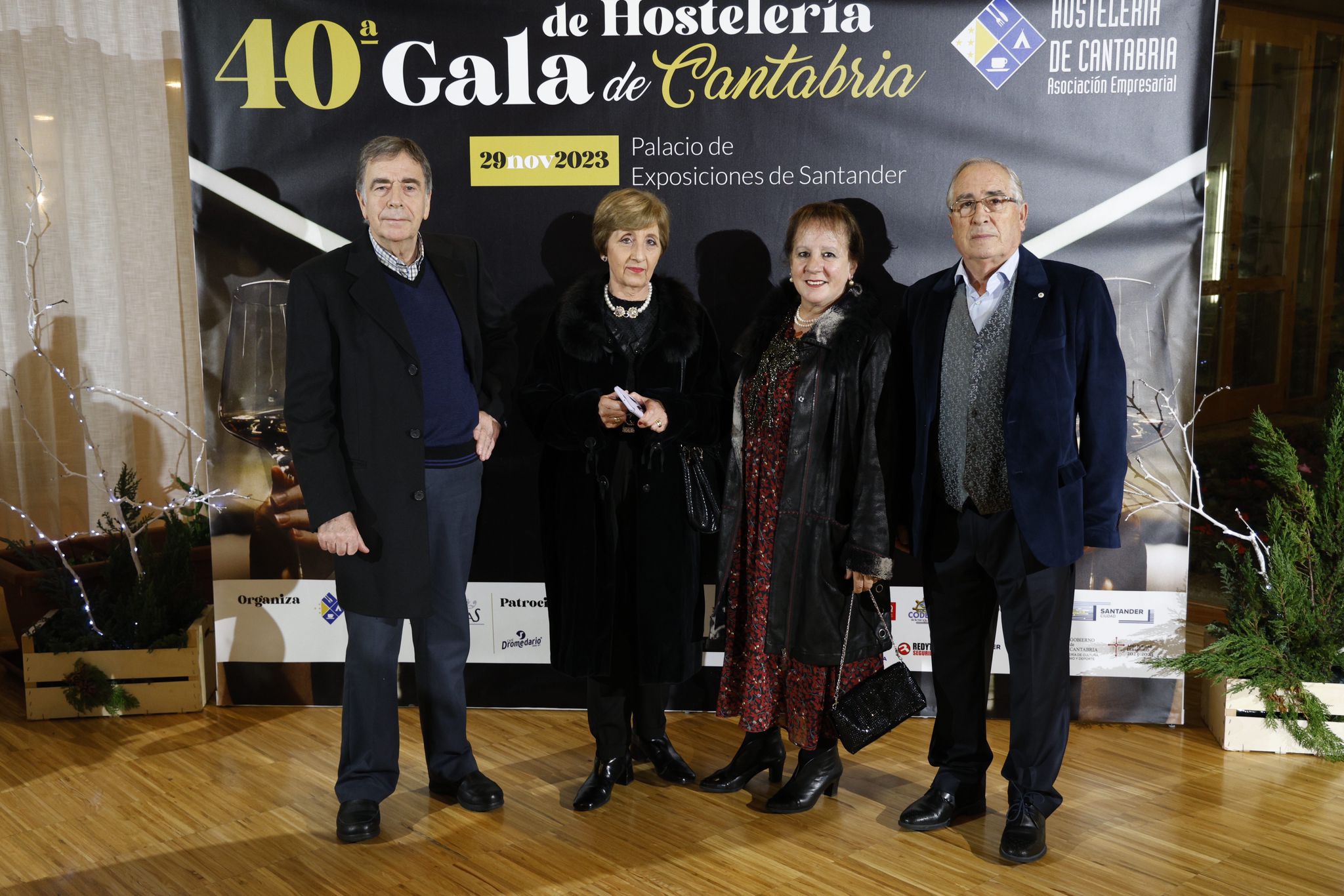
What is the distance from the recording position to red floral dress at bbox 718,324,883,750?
2.78 meters

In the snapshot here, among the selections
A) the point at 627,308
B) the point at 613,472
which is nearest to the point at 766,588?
the point at 613,472

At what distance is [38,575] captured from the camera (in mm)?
3924

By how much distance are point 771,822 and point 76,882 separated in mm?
1667

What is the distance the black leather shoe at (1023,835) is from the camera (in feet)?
8.79

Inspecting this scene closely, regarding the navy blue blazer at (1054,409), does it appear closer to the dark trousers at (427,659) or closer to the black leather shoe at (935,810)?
the black leather shoe at (935,810)

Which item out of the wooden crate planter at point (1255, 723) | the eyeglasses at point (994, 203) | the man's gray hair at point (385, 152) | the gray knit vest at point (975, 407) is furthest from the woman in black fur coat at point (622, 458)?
the wooden crate planter at point (1255, 723)

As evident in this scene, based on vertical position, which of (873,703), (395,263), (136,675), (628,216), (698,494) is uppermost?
(628,216)

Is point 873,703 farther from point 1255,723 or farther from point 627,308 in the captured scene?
point 1255,723

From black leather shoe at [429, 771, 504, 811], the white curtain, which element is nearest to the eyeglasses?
black leather shoe at [429, 771, 504, 811]

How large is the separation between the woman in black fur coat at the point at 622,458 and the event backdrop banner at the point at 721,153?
0.67 metres

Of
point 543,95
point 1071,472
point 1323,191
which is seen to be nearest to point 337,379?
point 543,95

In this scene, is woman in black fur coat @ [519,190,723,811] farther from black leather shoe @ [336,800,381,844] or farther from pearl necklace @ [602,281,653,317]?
black leather shoe @ [336,800,381,844]

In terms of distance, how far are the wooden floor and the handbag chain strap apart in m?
0.40

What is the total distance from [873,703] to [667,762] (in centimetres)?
70
